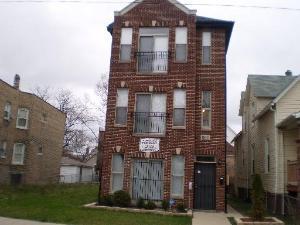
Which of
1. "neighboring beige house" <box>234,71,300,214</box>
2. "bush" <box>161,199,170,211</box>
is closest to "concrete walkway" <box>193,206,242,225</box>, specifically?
"bush" <box>161,199,170,211</box>

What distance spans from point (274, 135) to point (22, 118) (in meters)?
22.4

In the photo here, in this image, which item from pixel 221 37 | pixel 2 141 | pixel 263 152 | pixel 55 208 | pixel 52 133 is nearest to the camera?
pixel 55 208

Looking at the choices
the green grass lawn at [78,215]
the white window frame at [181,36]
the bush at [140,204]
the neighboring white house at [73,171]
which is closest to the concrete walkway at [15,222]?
the green grass lawn at [78,215]

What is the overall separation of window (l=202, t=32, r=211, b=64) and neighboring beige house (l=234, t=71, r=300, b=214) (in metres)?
3.74

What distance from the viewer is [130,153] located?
21562 millimetres

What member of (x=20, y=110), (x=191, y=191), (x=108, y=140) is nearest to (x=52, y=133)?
(x=20, y=110)

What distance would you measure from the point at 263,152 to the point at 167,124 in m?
6.09

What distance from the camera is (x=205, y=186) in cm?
2141

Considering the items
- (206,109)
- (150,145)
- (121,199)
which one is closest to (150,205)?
(121,199)

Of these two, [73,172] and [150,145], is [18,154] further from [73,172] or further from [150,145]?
[73,172]

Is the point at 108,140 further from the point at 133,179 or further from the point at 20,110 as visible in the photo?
the point at 20,110

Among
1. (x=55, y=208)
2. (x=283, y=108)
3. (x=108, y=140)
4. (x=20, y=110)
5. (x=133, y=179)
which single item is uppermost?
(x=20, y=110)

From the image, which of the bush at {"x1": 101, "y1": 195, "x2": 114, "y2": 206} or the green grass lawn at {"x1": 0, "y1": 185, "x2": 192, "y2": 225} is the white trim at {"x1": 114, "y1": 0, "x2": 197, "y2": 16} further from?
the green grass lawn at {"x1": 0, "y1": 185, "x2": 192, "y2": 225}

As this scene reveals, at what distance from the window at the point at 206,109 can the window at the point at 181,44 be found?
201cm
